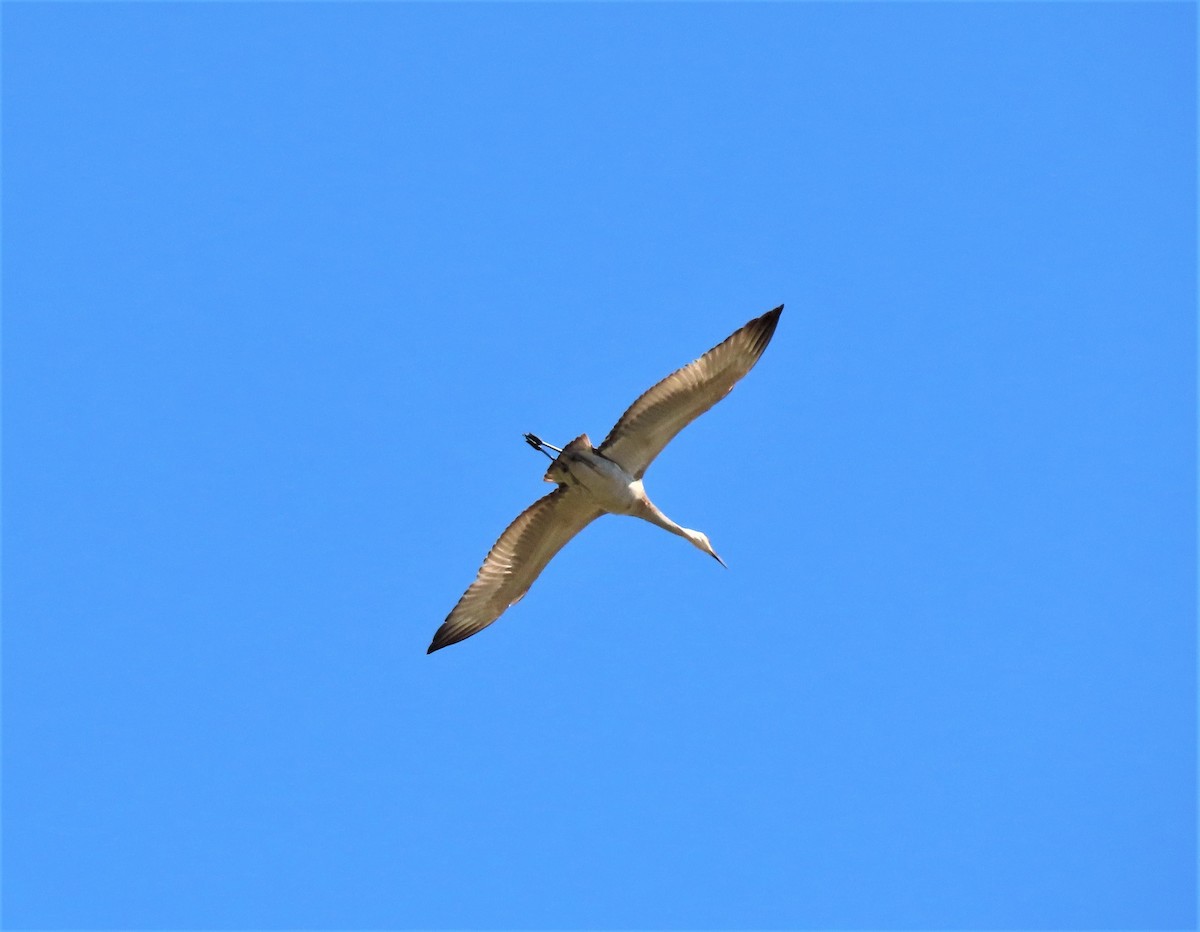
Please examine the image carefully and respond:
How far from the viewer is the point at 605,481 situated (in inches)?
868

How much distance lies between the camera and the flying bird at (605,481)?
21.4m

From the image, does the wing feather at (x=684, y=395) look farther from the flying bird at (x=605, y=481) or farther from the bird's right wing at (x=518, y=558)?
the bird's right wing at (x=518, y=558)

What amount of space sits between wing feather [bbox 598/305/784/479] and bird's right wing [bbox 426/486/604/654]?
3.74 feet

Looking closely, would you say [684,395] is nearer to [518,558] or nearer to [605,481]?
[605,481]

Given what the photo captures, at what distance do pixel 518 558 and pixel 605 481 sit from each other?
2128 millimetres

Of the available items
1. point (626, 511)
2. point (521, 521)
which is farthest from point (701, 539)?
point (521, 521)

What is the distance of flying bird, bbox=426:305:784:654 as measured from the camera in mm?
21359

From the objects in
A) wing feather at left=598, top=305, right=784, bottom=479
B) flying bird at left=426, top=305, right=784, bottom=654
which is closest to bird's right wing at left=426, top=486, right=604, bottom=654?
flying bird at left=426, top=305, right=784, bottom=654

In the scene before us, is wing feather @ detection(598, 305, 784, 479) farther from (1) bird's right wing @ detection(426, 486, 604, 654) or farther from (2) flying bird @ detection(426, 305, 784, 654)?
(1) bird's right wing @ detection(426, 486, 604, 654)

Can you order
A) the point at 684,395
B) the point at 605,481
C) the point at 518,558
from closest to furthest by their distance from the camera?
the point at 684,395 → the point at 605,481 → the point at 518,558

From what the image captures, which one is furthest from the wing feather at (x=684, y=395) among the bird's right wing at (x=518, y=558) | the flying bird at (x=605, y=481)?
the bird's right wing at (x=518, y=558)

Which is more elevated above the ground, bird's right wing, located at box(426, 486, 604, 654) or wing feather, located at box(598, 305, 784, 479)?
wing feather, located at box(598, 305, 784, 479)

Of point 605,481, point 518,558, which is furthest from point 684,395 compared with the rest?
point 518,558

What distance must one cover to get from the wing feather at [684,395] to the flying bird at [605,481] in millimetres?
14
